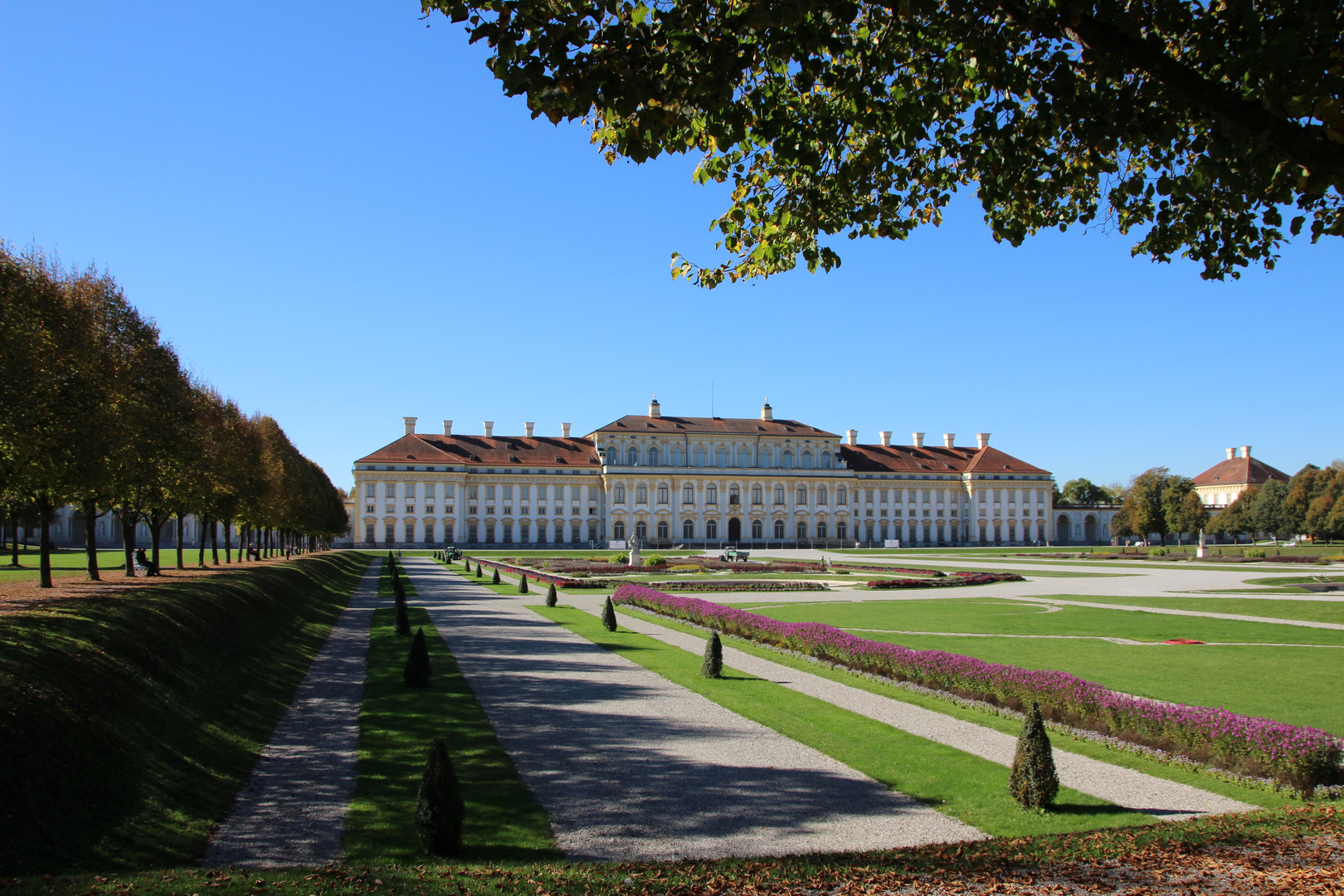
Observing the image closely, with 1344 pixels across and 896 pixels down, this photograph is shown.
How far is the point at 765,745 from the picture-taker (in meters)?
9.31

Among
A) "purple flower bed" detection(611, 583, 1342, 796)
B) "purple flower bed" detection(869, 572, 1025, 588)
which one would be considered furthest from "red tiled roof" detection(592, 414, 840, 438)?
"purple flower bed" detection(611, 583, 1342, 796)

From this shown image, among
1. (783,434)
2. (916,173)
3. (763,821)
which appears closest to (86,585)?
(763,821)

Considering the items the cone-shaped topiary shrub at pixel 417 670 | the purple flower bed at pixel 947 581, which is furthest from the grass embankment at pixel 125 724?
the purple flower bed at pixel 947 581

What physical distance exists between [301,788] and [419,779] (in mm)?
1029

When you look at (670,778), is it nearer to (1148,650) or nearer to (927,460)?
(1148,650)

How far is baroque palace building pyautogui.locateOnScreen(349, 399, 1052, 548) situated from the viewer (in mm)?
83188

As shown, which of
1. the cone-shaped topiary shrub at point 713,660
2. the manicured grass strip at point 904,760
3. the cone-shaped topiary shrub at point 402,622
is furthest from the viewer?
the cone-shaped topiary shrub at point 402,622

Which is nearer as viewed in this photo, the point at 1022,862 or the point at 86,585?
the point at 1022,862

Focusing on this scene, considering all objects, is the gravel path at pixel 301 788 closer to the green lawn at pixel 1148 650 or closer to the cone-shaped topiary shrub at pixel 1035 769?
the cone-shaped topiary shrub at pixel 1035 769

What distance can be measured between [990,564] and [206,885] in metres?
44.0

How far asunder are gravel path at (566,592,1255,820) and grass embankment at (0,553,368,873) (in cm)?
702

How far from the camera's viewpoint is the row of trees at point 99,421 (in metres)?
14.1

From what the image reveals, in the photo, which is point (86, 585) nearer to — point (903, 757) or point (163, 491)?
point (163, 491)

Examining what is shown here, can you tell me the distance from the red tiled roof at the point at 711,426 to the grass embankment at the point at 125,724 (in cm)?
7506
